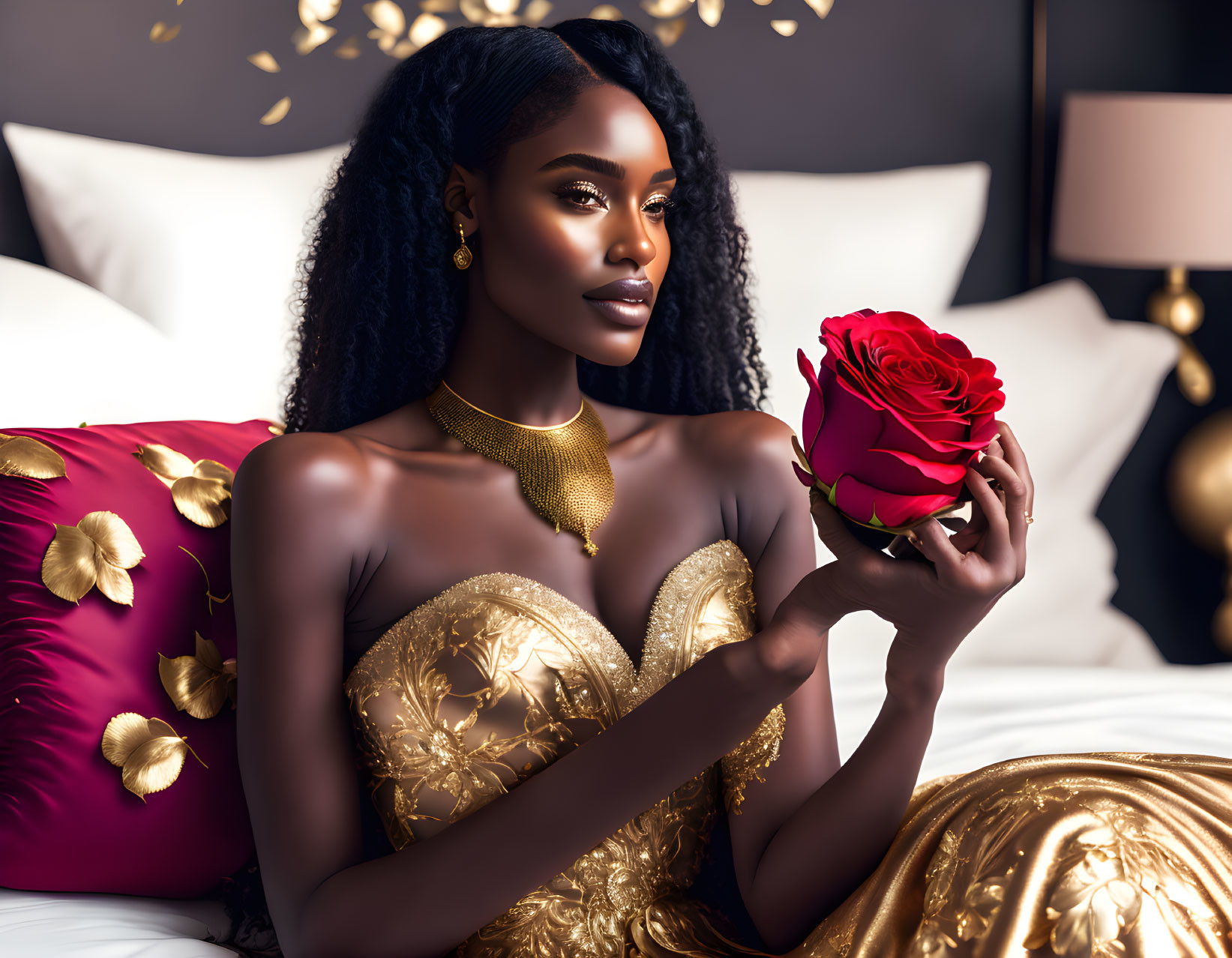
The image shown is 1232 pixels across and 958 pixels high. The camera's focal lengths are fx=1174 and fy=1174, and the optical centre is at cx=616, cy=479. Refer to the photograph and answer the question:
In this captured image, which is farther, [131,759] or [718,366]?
[718,366]

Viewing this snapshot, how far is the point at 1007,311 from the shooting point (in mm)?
2096

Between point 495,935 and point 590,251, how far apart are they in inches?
23.0

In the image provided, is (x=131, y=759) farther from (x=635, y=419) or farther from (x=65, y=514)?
(x=635, y=419)

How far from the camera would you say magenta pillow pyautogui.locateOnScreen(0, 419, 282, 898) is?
3.44ft

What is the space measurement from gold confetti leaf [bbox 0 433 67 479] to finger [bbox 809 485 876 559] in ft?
2.44

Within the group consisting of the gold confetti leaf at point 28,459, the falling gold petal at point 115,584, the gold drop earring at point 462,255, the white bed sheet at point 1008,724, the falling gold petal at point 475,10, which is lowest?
the white bed sheet at point 1008,724

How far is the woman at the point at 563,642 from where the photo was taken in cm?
88

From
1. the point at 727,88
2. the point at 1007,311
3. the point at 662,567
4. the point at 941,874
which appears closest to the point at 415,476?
the point at 662,567

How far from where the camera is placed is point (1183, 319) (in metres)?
2.48

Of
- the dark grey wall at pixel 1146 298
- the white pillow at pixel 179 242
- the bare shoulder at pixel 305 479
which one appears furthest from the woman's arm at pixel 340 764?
the dark grey wall at pixel 1146 298

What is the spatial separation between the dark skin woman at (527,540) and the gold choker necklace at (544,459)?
1 centimetres

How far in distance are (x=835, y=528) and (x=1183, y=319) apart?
205cm

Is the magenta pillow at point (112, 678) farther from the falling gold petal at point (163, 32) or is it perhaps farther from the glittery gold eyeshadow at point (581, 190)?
the falling gold petal at point (163, 32)

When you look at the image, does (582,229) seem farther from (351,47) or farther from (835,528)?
(351,47)
